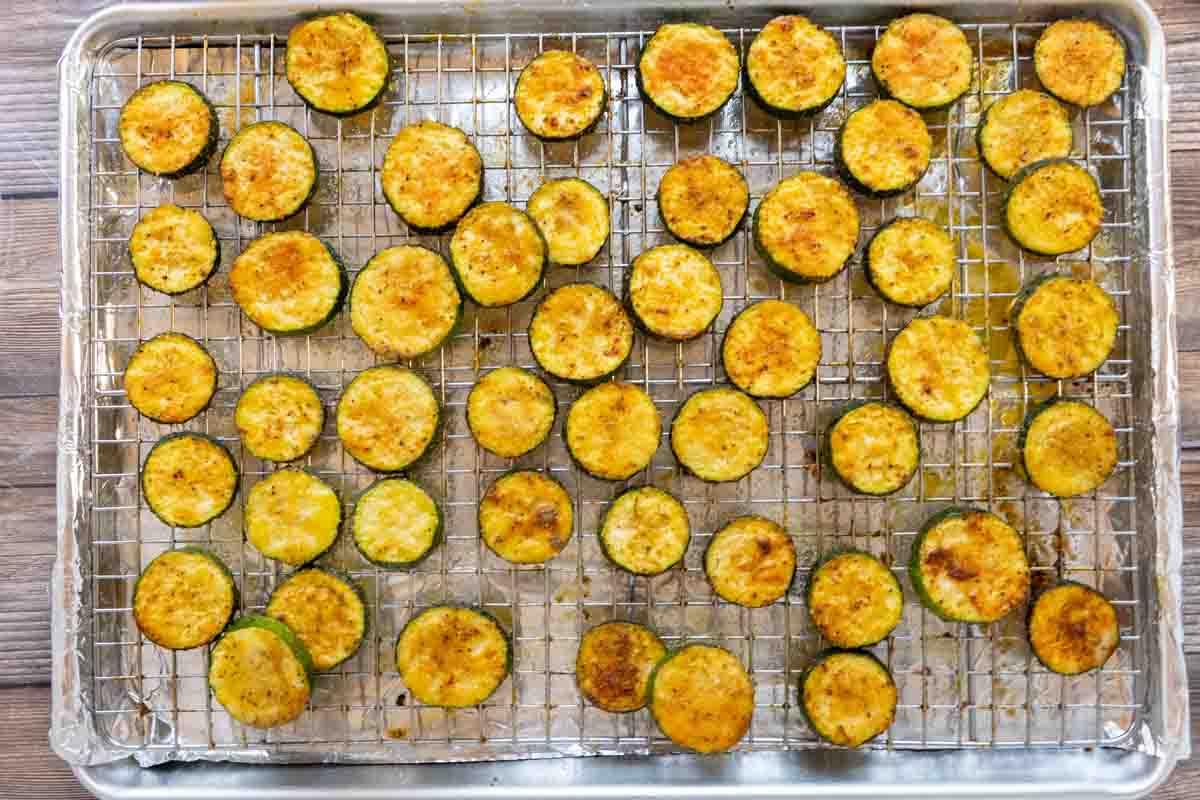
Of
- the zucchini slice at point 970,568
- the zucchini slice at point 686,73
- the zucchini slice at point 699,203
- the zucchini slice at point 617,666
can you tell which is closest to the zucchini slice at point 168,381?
the zucchini slice at point 617,666

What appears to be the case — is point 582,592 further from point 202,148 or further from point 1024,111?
point 1024,111

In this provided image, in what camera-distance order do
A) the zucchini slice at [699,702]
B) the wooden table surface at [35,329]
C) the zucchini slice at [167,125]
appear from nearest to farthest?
1. the zucchini slice at [699,702]
2. the zucchini slice at [167,125]
3. the wooden table surface at [35,329]

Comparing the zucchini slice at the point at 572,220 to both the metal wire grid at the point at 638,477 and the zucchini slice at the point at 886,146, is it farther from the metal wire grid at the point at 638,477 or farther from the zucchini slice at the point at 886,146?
the zucchini slice at the point at 886,146

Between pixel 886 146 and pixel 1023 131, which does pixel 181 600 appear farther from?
pixel 1023 131

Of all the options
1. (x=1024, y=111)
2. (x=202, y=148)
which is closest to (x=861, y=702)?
(x=1024, y=111)

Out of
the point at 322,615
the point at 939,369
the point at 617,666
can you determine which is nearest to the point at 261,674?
the point at 322,615

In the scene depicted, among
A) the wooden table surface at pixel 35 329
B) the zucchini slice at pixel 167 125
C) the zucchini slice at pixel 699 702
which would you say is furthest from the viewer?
the wooden table surface at pixel 35 329

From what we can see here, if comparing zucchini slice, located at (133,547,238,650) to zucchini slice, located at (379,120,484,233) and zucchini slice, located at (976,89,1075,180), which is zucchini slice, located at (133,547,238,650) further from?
zucchini slice, located at (976,89,1075,180)
